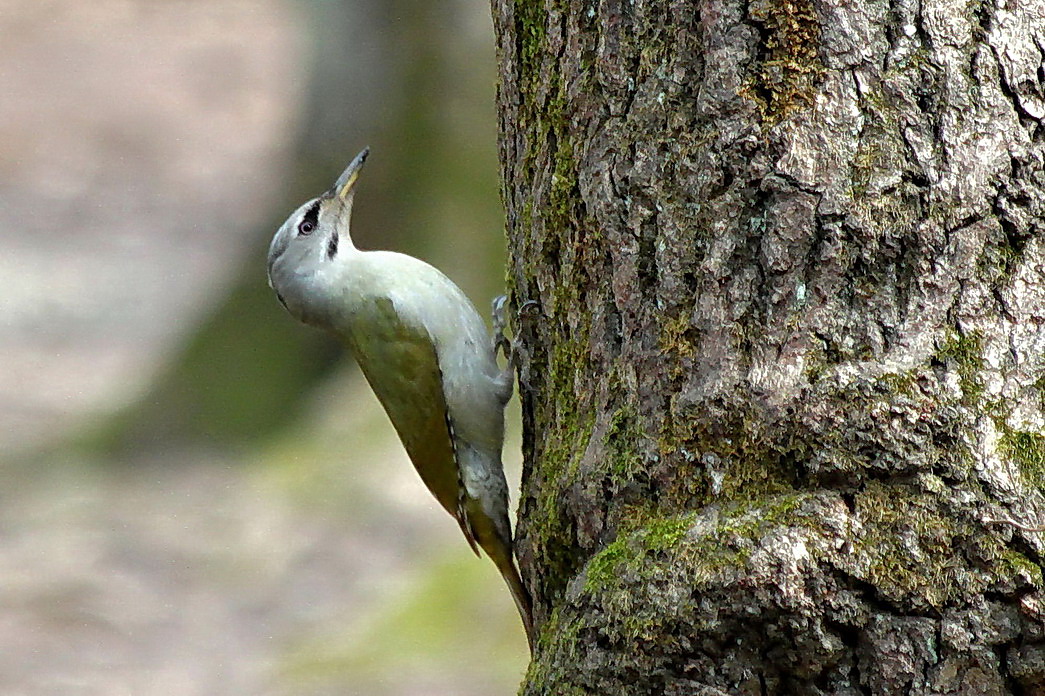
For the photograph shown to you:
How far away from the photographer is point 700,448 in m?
2.52

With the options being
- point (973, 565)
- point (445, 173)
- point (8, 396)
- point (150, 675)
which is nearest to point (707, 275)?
point (973, 565)

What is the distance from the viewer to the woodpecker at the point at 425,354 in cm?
427

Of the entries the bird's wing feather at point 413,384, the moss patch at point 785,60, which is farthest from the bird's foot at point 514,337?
the moss patch at point 785,60

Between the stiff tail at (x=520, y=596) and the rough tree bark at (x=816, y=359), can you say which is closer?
the rough tree bark at (x=816, y=359)

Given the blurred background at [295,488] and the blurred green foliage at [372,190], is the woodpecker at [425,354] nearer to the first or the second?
the blurred background at [295,488]

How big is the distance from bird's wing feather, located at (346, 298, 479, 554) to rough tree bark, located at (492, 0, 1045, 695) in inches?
63.4

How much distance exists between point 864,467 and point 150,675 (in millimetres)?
6226

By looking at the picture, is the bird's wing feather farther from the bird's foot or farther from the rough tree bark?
the rough tree bark

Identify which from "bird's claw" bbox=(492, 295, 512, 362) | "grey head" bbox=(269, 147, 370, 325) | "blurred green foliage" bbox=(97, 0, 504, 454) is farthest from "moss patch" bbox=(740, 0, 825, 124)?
"blurred green foliage" bbox=(97, 0, 504, 454)

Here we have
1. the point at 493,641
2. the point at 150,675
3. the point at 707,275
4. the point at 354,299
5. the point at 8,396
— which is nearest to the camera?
the point at 707,275

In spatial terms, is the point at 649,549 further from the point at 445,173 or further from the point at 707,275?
the point at 445,173

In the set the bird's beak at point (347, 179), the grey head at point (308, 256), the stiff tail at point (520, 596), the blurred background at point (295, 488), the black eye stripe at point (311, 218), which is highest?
the blurred background at point (295, 488)

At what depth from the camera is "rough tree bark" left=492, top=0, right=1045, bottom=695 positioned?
2.26 metres

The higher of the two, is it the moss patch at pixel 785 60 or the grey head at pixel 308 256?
the grey head at pixel 308 256
